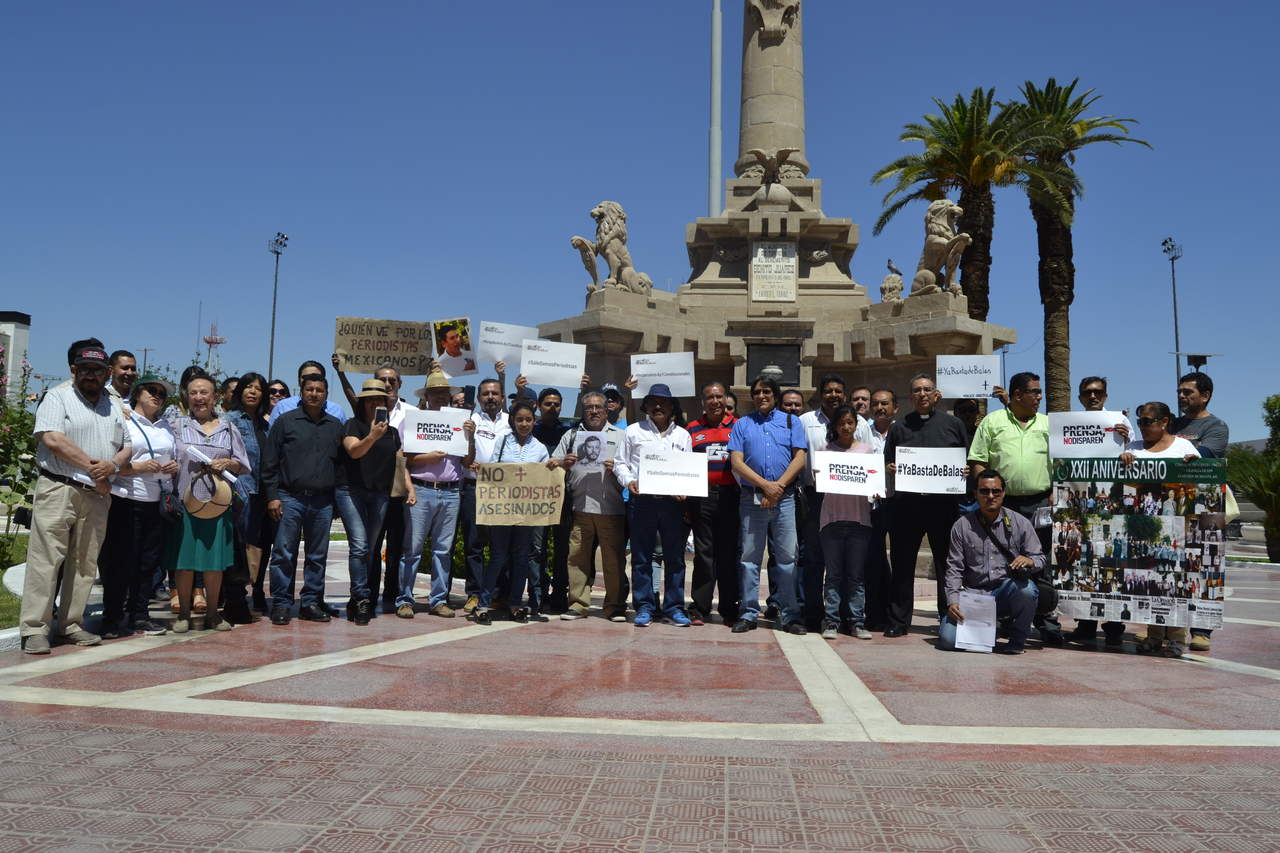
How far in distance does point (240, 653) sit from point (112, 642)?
1201 mm

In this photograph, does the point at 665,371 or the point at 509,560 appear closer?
the point at 509,560

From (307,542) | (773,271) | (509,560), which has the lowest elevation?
(509,560)

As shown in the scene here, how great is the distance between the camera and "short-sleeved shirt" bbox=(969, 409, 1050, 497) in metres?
7.75

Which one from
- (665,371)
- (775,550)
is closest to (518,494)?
(775,550)

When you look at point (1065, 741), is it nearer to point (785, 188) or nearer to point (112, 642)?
point (112, 642)

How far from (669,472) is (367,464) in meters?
2.64

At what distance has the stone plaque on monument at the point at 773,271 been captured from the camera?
18172mm

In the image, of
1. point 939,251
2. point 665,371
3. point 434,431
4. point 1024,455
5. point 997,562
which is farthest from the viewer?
point 939,251

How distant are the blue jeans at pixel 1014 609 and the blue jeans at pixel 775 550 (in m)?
1.32

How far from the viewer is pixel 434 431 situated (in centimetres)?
845

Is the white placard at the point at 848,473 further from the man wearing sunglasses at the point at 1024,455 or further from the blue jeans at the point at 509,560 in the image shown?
the blue jeans at the point at 509,560

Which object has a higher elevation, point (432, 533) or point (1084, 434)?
point (1084, 434)

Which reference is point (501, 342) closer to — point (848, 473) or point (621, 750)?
point (848, 473)

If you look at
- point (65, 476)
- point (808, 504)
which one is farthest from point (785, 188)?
point (65, 476)
